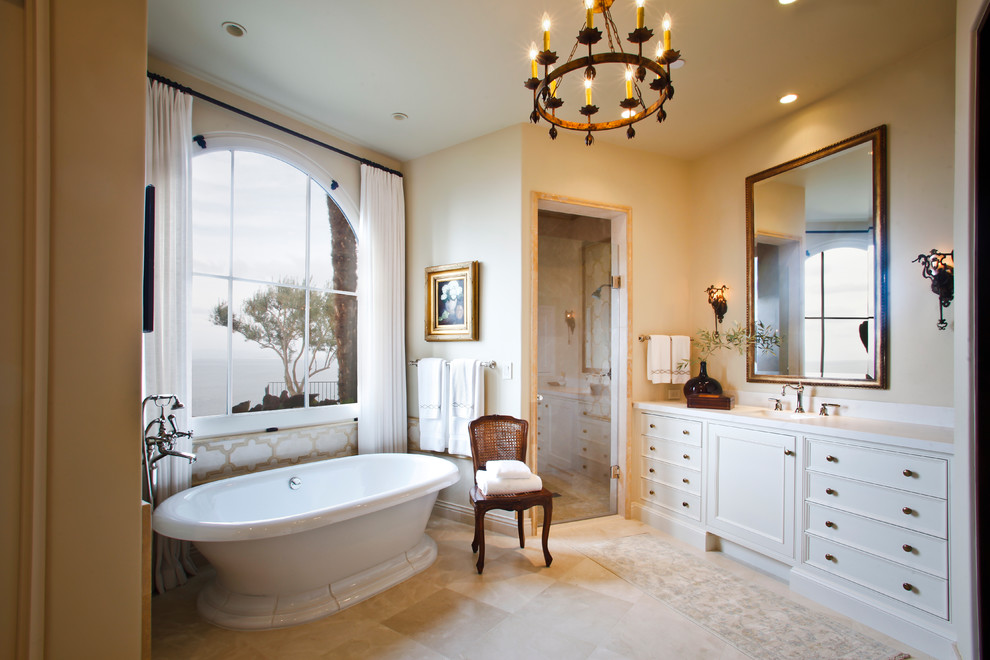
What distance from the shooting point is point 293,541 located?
208cm

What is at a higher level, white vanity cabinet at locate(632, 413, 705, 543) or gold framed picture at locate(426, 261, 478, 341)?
gold framed picture at locate(426, 261, 478, 341)

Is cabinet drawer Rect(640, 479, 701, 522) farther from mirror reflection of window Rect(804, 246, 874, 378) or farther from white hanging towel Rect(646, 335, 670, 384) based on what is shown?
mirror reflection of window Rect(804, 246, 874, 378)

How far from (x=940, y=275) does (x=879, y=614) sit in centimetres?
166

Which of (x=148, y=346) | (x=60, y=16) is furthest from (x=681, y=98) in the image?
(x=148, y=346)

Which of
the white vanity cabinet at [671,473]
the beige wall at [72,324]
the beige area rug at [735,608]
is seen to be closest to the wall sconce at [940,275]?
the white vanity cabinet at [671,473]

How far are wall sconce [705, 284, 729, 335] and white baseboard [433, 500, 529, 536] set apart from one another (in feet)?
6.85

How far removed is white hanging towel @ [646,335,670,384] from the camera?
340cm

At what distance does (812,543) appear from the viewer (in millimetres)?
2338

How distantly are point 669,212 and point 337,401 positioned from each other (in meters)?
3.09

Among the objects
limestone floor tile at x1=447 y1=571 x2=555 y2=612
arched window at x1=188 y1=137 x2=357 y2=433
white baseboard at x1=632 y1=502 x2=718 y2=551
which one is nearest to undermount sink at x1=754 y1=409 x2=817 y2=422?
white baseboard at x1=632 y1=502 x2=718 y2=551

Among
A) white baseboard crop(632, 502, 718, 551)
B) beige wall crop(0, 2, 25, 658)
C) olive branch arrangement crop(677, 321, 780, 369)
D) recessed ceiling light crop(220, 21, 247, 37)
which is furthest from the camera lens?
olive branch arrangement crop(677, 321, 780, 369)

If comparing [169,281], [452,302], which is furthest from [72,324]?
[452,302]

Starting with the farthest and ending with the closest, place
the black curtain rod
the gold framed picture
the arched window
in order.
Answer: the gold framed picture
the arched window
the black curtain rod

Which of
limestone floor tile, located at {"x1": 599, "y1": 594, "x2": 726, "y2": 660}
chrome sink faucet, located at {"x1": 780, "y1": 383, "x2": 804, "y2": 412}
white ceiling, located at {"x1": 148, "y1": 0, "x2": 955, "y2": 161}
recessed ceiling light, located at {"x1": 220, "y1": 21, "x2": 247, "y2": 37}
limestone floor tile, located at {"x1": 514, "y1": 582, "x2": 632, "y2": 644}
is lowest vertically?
limestone floor tile, located at {"x1": 514, "y1": 582, "x2": 632, "y2": 644}
